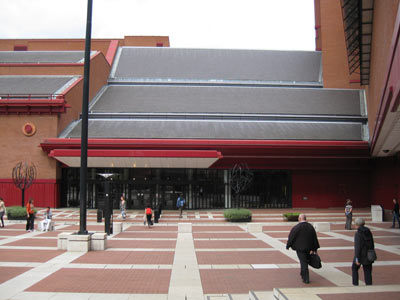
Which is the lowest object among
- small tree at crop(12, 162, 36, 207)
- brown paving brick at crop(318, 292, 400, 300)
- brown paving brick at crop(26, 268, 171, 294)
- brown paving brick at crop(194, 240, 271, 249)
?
brown paving brick at crop(194, 240, 271, 249)

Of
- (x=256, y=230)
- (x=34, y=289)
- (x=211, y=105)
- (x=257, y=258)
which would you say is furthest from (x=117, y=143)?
(x=34, y=289)

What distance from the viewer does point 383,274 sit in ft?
33.2

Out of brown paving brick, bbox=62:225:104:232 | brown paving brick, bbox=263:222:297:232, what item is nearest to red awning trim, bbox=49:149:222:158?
brown paving brick, bbox=62:225:104:232

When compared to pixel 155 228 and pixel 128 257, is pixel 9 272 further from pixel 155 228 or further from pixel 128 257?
pixel 155 228

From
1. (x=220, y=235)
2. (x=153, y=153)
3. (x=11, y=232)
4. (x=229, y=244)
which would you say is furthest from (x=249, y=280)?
(x=153, y=153)

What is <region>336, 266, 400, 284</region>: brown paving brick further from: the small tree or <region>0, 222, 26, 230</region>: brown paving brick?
the small tree

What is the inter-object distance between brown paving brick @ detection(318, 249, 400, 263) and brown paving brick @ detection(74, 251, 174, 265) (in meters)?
5.10

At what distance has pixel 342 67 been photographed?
43.7m

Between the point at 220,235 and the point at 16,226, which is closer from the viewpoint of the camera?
the point at 220,235

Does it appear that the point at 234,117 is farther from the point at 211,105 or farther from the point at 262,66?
the point at 262,66

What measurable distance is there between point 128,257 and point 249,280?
15.1 ft

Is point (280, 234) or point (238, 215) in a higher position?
point (238, 215)

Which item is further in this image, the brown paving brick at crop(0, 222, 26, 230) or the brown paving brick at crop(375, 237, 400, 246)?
the brown paving brick at crop(0, 222, 26, 230)

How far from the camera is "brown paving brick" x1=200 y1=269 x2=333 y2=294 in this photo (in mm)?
8898
